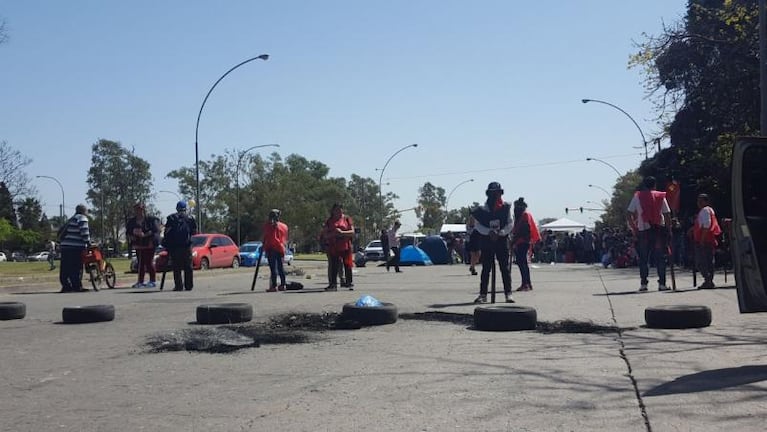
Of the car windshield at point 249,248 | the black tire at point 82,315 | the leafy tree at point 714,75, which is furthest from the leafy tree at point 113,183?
the black tire at point 82,315

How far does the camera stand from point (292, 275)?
25.2 meters

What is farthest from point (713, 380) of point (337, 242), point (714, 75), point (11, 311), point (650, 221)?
point (714, 75)

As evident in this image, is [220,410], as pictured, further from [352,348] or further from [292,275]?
[292,275]

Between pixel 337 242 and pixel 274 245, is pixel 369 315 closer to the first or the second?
pixel 337 242

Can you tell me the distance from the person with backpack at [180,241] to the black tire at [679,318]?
1071 centimetres

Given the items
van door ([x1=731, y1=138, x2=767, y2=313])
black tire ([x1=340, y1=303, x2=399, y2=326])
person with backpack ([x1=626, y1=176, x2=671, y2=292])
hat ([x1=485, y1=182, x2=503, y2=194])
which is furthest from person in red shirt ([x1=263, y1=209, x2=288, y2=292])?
van door ([x1=731, y1=138, x2=767, y2=313])

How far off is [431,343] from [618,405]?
126 inches

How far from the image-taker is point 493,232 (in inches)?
495

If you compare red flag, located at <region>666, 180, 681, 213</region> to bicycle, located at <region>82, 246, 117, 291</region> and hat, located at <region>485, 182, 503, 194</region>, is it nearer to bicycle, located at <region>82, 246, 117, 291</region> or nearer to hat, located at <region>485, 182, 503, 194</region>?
hat, located at <region>485, 182, 503, 194</region>

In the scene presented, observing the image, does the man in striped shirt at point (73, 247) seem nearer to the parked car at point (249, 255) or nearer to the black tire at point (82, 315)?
the black tire at point (82, 315)

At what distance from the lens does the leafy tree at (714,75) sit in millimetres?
27141

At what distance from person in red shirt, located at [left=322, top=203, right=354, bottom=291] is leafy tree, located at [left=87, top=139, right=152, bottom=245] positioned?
292ft

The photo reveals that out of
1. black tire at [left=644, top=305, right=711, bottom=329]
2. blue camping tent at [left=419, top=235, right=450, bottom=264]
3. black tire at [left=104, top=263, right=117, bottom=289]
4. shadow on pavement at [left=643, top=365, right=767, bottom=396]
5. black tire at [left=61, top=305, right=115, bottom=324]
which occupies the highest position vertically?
blue camping tent at [left=419, top=235, right=450, bottom=264]

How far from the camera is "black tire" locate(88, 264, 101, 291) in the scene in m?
17.5
